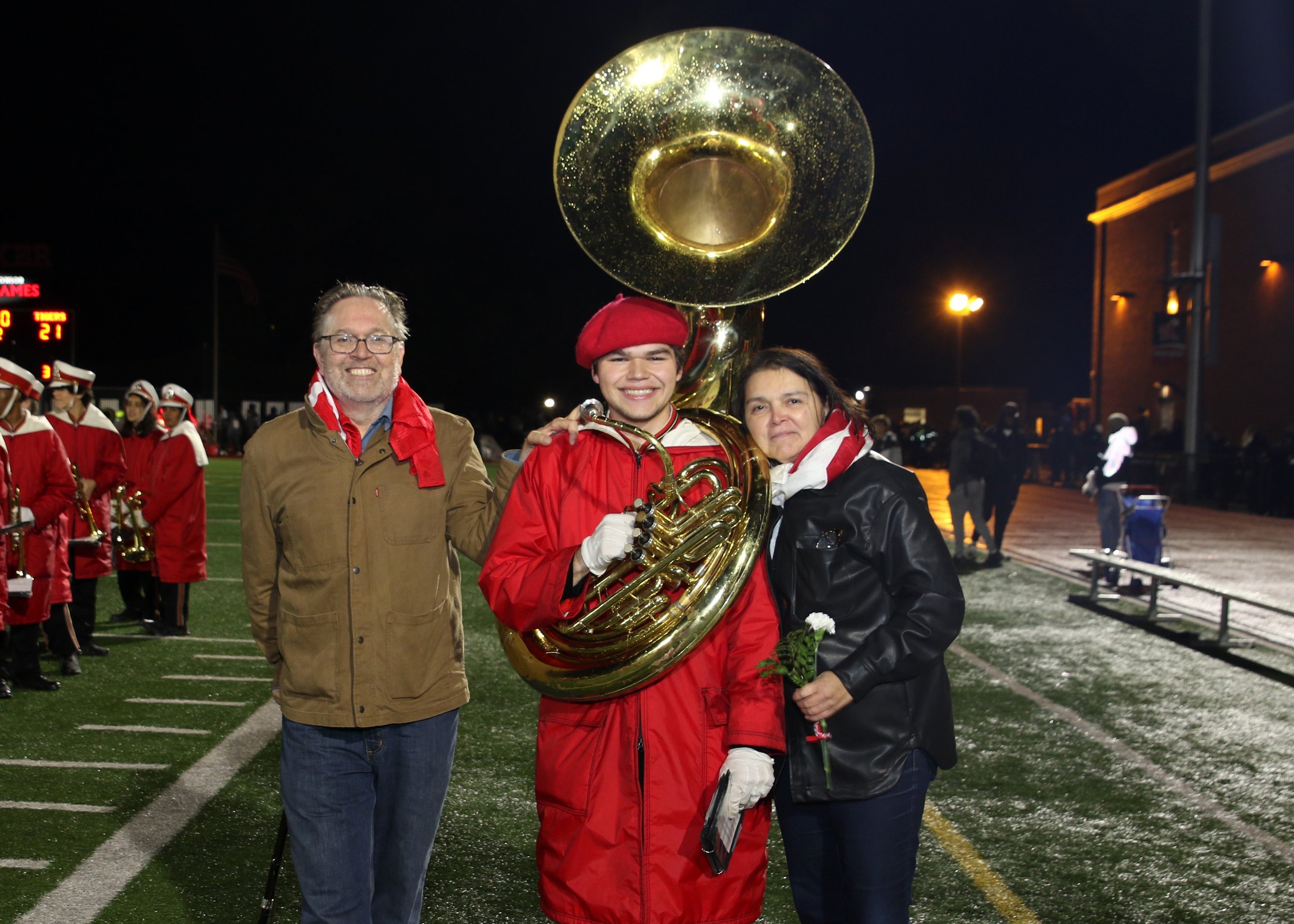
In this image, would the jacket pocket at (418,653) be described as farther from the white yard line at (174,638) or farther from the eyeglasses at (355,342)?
the white yard line at (174,638)

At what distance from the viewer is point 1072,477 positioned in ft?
79.0

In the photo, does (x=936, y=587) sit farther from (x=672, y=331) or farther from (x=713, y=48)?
(x=713, y=48)

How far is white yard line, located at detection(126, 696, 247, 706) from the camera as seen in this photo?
5789mm

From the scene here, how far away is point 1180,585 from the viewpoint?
8352 millimetres

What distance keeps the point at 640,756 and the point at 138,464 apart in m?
7.01

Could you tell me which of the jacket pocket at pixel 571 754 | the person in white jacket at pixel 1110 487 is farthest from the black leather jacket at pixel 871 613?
the person in white jacket at pixel 1110 487

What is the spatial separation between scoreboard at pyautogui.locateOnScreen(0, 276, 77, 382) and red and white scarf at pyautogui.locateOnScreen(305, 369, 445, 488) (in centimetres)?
2289

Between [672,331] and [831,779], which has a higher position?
[672,331]

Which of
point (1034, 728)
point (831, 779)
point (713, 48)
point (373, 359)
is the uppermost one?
point (713, 48)

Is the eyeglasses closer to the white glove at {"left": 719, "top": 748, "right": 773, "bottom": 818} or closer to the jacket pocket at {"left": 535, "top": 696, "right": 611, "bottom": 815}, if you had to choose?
the jacket pocket at {"left": 535, "top": 696, "right": 611, "bottom": 815}

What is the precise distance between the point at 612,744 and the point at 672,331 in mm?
995

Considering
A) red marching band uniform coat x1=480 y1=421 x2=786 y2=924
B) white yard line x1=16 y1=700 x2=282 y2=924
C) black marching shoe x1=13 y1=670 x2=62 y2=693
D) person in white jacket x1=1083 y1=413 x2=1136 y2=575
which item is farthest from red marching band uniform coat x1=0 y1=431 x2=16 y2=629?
person in white jacket x1=1083 y1=413 x2=1136 y2=575

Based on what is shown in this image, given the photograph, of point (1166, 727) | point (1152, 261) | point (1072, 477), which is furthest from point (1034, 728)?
point (1152, 261)

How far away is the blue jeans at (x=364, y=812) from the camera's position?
2.50 meters
